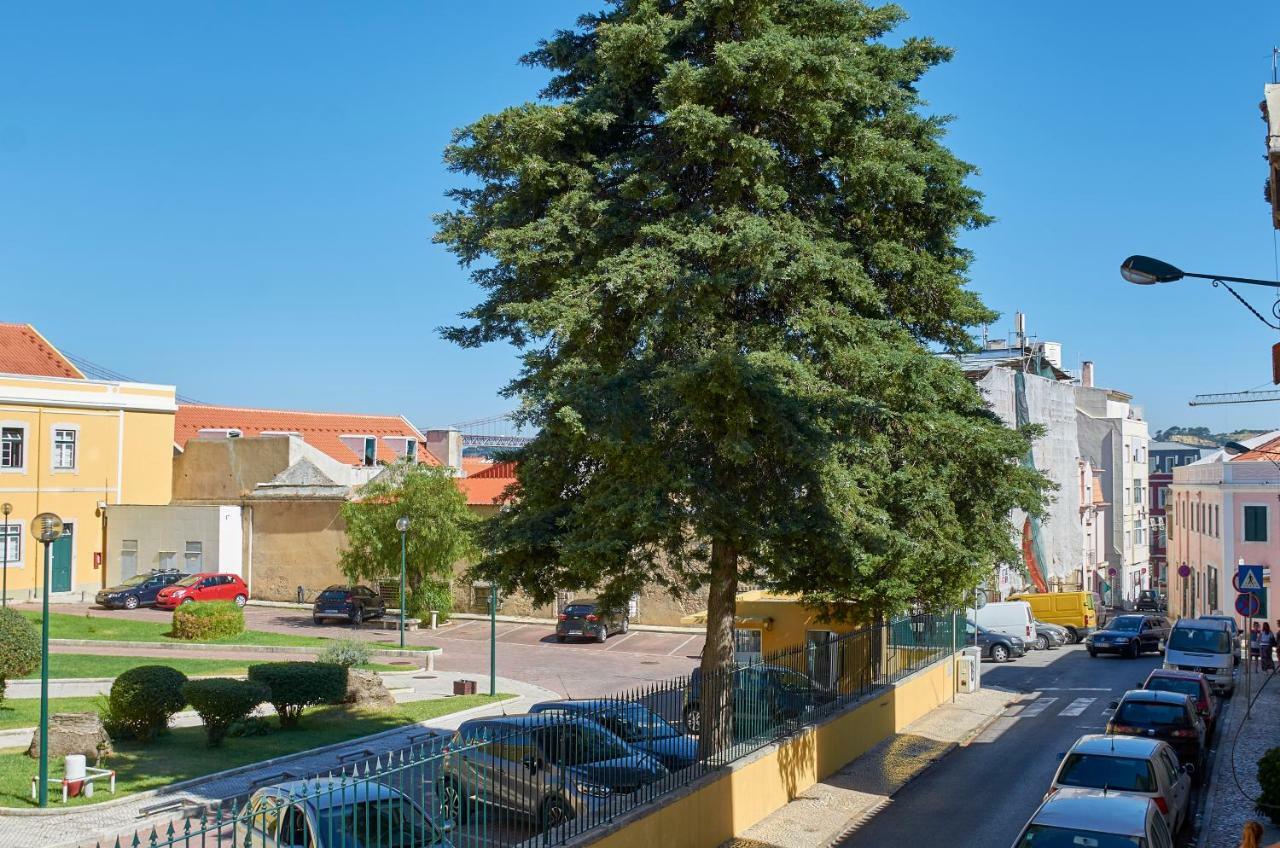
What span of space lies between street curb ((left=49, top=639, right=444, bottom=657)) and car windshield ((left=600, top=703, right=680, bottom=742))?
62.2 feet

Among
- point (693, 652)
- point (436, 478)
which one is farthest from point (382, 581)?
point (693, 652)

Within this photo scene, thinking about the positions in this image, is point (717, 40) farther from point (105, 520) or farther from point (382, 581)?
point (105, 520)

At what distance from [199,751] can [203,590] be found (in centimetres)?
2635

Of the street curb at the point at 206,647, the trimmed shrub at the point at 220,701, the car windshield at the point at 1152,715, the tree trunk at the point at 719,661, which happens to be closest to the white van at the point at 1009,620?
the street curb at the point at 206,647

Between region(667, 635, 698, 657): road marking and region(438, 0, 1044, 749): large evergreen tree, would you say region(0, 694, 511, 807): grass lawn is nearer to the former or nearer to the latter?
region(438, 0, 1044, 749): large evergreen tree

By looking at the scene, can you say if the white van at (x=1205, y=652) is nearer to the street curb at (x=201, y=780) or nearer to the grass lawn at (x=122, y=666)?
the street curb at (x=201, y=780)

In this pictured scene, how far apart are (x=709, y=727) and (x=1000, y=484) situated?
652 cm

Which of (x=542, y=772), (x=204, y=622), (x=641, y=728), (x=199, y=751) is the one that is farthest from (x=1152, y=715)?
(x=204, y=622)

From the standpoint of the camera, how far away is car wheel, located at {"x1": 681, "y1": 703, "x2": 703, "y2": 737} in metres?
14.5

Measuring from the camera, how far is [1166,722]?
60.6 feet

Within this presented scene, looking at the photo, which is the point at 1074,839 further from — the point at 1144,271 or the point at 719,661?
the point at 719,661

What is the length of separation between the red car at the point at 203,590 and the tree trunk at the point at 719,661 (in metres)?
31.9

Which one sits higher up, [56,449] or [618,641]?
[56,449]

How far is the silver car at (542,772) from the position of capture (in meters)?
9.66
